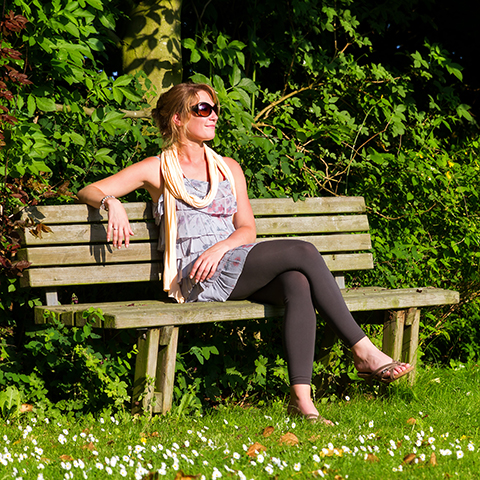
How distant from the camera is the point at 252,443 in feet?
8.16

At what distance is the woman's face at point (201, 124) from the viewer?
3.39 meters

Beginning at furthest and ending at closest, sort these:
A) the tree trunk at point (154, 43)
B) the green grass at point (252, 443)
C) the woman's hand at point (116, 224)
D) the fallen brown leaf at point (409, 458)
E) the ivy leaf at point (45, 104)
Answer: the tree trunk at point (154, 43) → the ivy leaf at point (45, 104) → the woman's hand at point (116, 224) → the fallen brown leaf at point (409, 458) → the green grass at point (252, 443)

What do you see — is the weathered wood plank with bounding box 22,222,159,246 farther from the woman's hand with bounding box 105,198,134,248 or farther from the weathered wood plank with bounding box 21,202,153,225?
the woman's hand with bounding box 105,198,134,248

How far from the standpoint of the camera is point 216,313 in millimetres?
2828

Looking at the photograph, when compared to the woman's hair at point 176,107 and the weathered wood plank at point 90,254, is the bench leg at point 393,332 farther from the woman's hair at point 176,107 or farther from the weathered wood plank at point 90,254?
the woman's hair at point 176,107

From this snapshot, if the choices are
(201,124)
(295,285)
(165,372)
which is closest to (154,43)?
(201,124)

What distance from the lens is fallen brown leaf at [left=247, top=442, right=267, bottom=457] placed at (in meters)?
2.32

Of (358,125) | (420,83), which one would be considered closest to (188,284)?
(358,125)

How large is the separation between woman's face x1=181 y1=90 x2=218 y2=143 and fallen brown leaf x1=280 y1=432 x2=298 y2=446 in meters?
1.64

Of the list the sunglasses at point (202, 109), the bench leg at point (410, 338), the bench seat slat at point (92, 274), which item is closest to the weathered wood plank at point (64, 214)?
the bench seat slat at point (92, 274)

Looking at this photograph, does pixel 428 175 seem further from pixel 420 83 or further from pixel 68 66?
pixel 68 66

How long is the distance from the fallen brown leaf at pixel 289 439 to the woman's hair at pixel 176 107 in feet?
5.54

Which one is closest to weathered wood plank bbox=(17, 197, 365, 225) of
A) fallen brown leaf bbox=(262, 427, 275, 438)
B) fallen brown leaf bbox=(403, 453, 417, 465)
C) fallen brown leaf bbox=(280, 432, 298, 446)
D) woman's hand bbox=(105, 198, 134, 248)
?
woman's hand bbox=(105, 198, 134, 248)

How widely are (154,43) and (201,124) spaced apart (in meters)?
1.09
